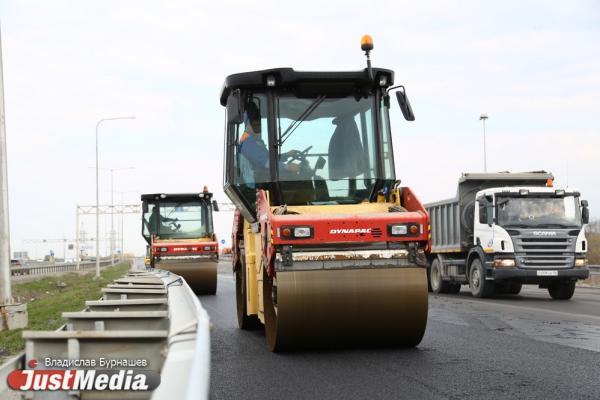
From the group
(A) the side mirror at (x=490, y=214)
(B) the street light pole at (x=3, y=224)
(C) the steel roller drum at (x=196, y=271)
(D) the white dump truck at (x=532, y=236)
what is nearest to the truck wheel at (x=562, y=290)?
(D) the white dump truck at (x=532, y=236)

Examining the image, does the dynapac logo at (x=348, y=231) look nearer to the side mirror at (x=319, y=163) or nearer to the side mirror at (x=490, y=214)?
the side mirror at (x=319, y=163)

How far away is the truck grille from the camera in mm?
17609

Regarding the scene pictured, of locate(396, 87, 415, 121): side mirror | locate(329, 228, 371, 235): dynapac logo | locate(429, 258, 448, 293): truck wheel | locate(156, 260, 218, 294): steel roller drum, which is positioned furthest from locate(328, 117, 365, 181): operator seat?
locate(429, 258, 448, 293): truck wheel

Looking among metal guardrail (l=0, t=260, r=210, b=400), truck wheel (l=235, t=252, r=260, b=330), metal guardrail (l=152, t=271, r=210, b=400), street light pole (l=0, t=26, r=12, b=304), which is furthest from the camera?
street light pole (l=0, t=26, r=12, b=304)

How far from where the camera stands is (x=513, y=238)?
17.6 m

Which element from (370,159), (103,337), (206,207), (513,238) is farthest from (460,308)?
(103,337)

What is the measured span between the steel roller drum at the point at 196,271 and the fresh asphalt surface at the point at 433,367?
9.69m

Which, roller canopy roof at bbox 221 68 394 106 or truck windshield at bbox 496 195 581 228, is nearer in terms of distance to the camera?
roller canopy roof at bbox 221 68 394 106

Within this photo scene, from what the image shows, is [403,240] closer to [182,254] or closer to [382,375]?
[382,375]

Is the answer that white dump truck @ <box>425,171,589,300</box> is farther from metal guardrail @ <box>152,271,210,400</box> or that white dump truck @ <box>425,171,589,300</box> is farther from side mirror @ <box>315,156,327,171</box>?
metal guardrail @ <box>152,271,210,400</box>

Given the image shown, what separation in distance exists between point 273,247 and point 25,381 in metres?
4.49

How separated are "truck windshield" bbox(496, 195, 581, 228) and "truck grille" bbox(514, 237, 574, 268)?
1.16 feet

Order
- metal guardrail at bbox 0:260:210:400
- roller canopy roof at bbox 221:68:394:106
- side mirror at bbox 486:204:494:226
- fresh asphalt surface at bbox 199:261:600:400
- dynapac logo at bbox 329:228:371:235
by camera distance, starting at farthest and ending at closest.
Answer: side mirror at bbox 486:204:494:226 → roller canopy roof at bbox 221:68:394:106 → dynapac logo at bbox 329:228:371:235 → fresh asphalt surface at bbox 199:261:600:400 → metal guardrail at bbox 0:260:210:400

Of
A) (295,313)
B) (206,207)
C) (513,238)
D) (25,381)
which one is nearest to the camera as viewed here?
(25,381)
